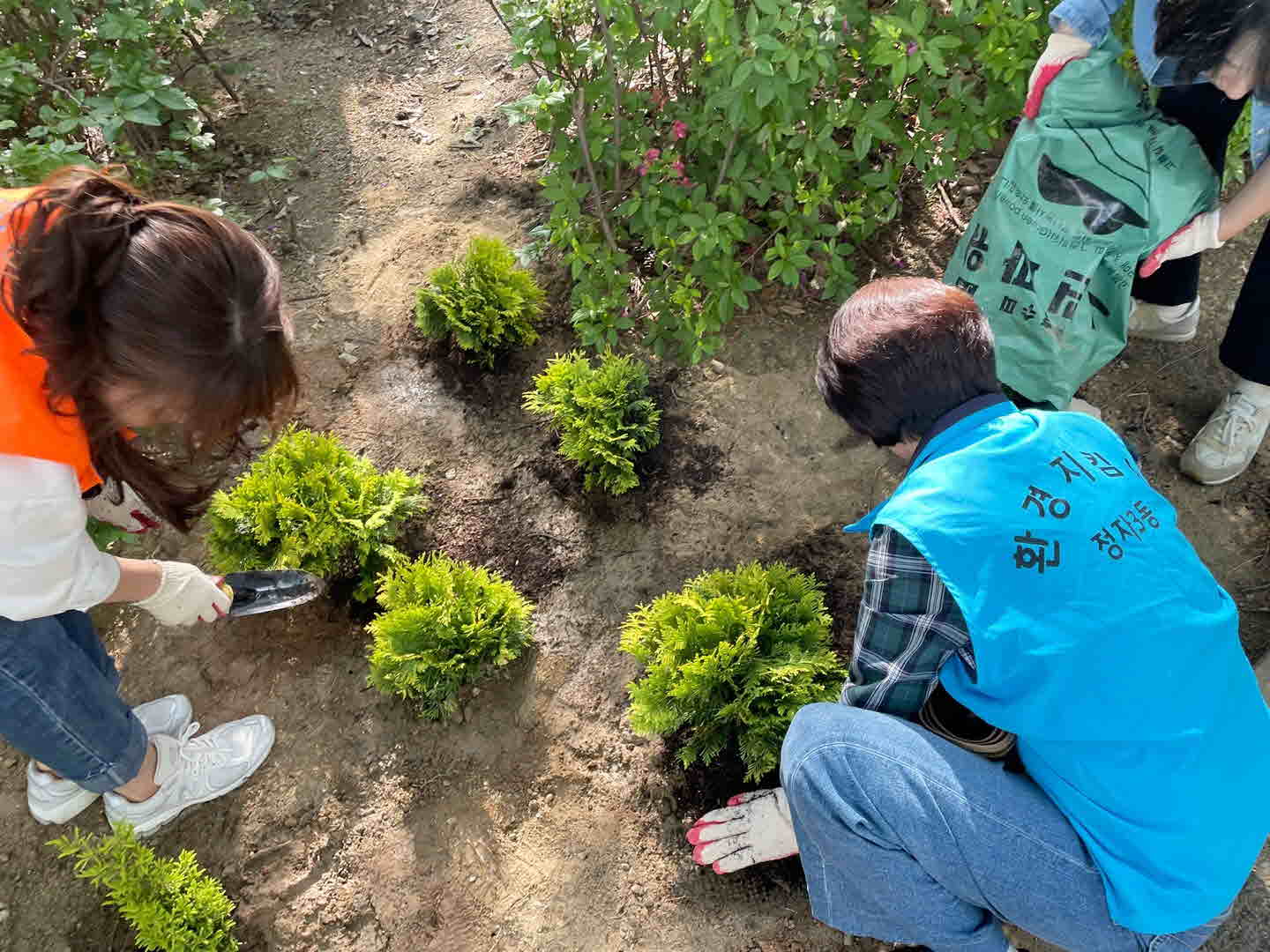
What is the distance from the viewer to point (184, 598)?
2.28 m

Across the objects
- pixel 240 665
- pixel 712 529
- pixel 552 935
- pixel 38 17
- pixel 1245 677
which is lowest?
pixel 552 935

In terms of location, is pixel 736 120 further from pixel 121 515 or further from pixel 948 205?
pixel 121 515

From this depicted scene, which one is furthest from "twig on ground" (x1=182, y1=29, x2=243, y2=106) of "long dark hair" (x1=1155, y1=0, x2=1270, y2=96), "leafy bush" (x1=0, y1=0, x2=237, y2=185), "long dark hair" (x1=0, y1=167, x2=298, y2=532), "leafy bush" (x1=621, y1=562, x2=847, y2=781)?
"long dark hair" (x1=1155, y1=0, x2=1270, y2=96)

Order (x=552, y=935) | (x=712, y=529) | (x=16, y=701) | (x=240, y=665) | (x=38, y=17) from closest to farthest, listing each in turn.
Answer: (x=16, y=701) < (x=552, y=935) < (x=240, y=665) < (x=712, y=529) < (x=38, y=17)

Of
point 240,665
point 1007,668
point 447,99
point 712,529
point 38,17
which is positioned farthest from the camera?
point 447,99

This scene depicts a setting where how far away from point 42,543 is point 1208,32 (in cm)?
268

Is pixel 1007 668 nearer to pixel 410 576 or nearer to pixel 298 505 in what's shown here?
pixel 410 576

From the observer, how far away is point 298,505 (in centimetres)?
246

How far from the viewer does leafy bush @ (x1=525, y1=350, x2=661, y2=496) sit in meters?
2.70

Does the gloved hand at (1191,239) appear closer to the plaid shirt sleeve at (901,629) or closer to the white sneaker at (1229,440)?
the white sneaker at (1229,440)

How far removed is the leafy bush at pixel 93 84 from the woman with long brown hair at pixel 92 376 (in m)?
1.18

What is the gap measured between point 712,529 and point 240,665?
1.55 meters

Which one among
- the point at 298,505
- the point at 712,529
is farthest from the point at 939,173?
the point at 298,505

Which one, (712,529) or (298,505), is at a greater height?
(298,505)
